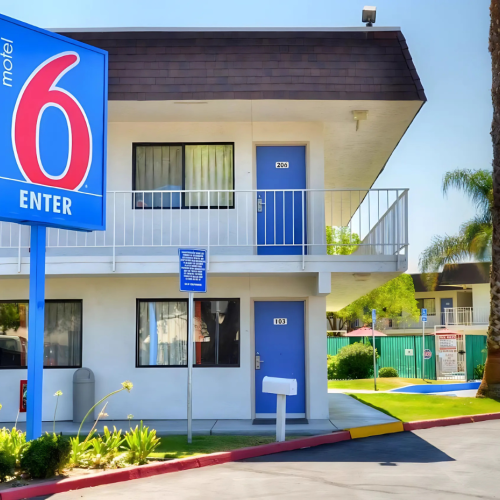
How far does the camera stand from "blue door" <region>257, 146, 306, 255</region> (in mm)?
15398

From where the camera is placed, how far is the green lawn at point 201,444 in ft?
35.1

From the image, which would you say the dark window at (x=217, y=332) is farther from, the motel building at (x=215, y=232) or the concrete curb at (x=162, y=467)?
the concrete curb at (x=162, y=467)

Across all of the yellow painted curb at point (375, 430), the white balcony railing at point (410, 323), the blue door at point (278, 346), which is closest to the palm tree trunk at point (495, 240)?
the yellow painted curb at point (375, 430)

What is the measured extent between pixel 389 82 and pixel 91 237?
262 inches

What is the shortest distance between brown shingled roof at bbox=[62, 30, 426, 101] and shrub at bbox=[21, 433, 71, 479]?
24.3 ft

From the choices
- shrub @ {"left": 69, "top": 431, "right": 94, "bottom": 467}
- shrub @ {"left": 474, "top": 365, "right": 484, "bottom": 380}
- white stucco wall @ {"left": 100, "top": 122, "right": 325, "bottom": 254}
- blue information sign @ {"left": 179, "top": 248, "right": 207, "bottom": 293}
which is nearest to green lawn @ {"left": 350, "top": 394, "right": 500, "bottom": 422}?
white stucco wall @ {"left": 100, "top": 122, "right": 325, "bottom": 254}

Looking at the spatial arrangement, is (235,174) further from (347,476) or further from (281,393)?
(347,476)

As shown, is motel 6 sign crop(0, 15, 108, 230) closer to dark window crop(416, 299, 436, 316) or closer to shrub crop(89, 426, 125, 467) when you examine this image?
shrub crop(89, 426, 125, 467)

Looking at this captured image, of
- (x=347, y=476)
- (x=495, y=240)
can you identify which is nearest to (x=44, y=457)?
(x=347, y=476)

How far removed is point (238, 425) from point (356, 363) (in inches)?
639

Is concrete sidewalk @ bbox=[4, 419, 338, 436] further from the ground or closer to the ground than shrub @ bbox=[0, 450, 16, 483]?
closer to the ground

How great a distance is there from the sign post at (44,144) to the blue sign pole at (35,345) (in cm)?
1

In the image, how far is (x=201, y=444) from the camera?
11.5m

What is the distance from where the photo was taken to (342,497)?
791cm
